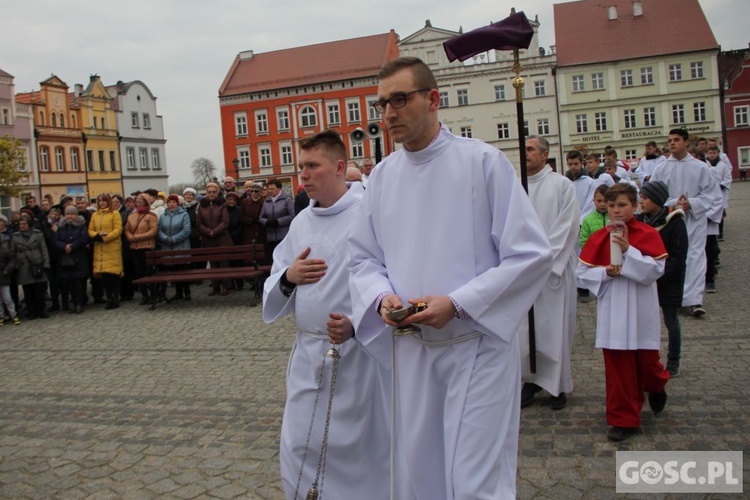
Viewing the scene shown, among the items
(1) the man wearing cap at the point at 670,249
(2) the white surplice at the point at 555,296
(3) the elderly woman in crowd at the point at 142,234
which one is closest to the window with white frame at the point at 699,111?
(3) the elderly woman in crowd at the point at 142,234

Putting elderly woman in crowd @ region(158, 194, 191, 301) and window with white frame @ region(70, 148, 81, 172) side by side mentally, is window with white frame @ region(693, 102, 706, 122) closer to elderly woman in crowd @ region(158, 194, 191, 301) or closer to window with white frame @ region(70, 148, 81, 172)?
window with white frame @ region(70, 148, 81, 172)

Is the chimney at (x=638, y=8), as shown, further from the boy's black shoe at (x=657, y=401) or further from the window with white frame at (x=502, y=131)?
the boy's black shoe at (x=657, y=401)

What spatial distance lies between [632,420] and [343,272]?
2442mm

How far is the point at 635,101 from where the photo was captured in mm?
60062

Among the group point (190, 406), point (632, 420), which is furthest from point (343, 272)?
point (190, 406)

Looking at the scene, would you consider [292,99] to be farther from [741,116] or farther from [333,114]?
[741,116]

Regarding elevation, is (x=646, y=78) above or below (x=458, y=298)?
above

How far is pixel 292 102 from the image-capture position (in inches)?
2709

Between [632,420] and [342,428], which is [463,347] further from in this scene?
[632,420]

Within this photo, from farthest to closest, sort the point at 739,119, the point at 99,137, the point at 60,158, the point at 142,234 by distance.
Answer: the point at 739,119 → the point at 99,137 → the point at 60,158 → the point at 142,234

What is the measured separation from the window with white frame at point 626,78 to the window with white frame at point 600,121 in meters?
2.92

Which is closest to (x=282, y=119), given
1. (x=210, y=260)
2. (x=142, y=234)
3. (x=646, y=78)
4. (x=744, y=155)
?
(x=646, y=78)

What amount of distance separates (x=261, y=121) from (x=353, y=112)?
31.2ft

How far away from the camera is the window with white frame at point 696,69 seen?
58.5 m
